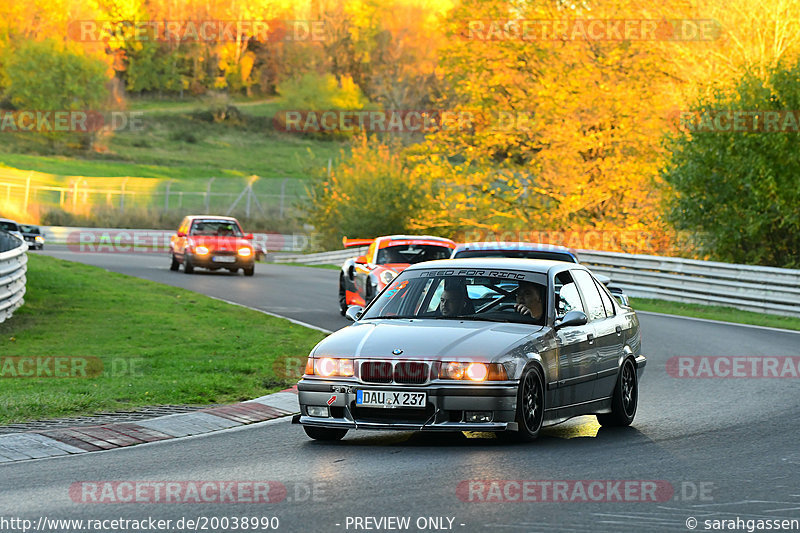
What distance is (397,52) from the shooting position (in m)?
133

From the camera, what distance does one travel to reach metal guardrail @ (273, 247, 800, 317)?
81.2 ft

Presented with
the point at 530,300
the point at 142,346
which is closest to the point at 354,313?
the point at 530,300

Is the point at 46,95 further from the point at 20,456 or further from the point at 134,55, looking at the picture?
the point at 20,456

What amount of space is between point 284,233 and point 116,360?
54.1 m

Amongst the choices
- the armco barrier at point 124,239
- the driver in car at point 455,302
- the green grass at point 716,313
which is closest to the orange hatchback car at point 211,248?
the green grass at point 716,313

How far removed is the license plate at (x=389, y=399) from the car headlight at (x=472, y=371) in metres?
0.23

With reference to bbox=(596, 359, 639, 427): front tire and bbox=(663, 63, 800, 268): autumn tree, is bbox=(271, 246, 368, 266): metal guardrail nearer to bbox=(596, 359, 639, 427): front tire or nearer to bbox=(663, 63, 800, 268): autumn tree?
bbox=(663, 63, 800, 268): autumn tree

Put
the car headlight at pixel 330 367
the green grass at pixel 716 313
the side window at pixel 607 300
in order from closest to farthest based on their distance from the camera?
the car headlight at pixel 330 367 < the side window at pixel 607 300 < the green grass at pixel 716 313

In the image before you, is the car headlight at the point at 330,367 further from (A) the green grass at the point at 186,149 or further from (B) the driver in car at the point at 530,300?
(A) the green grass at the point at 186,149

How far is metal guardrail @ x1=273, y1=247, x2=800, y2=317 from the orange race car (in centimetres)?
767

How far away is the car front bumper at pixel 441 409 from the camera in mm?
8750

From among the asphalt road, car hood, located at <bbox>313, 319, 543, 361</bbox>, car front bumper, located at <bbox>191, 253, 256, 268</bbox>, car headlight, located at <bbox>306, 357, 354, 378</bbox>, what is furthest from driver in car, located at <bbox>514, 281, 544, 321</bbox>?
car front bumper, located at <bbox>191, 253, 256, 268</bbox>

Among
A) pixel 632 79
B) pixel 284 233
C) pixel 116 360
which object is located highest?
pixel 632 79

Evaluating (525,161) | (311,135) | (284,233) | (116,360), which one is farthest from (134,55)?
(116,360)
